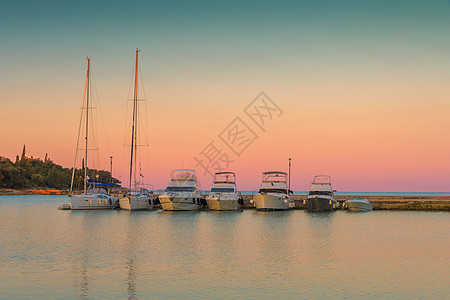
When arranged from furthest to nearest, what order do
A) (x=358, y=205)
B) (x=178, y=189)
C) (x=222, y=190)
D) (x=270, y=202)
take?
1. (x=358, y=205)
2. (x=222, y=190)
3. (x=178, y=189)
4. (x=270, y=202)

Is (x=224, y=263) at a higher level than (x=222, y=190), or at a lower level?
lower

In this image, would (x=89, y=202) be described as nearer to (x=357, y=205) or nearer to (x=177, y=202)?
(x=177, y=202)

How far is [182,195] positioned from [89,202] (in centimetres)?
1682

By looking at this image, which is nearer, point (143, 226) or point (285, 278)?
point (285, 278)

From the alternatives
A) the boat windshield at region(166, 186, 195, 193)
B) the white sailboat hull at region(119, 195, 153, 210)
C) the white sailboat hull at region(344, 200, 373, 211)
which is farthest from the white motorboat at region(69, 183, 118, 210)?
the white sailboat hull at region(344, 200, 373, 211)

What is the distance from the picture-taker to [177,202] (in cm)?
7025

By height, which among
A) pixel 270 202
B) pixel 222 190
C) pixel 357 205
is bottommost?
pixel 357 205

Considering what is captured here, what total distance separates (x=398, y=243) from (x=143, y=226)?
2697 cm

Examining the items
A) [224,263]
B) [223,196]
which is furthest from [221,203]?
[224,263]

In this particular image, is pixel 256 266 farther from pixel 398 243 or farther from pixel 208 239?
pixel 398 243

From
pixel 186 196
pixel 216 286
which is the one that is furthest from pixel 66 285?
pixel 186 196

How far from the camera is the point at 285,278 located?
2373 cm

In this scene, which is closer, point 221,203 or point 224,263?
point 224,263

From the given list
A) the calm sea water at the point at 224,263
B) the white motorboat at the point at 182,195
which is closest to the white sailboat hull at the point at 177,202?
the white motorboat at the point at 182,195
